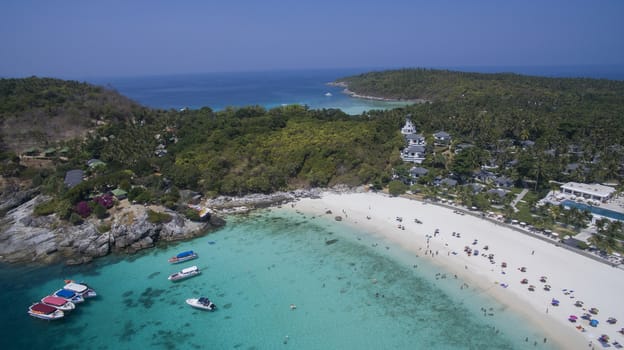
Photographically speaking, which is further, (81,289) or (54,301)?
(81,289)

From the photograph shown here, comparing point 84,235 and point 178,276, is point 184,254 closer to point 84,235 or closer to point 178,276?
point 178,276

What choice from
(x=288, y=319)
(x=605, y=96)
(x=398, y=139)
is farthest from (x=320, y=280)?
(x=605, y=96)

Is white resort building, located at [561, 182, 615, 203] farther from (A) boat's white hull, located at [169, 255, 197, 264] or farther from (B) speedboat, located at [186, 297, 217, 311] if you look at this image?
(A) boat's white hull, located at [169, 255, 197, 264]

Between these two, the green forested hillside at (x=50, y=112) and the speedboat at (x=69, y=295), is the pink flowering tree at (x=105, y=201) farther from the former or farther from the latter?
the green forested hillside at (x=50, y=112)

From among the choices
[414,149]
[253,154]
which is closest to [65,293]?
[253,154]

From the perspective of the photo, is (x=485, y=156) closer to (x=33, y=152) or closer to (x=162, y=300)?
(x=162, y=300)
